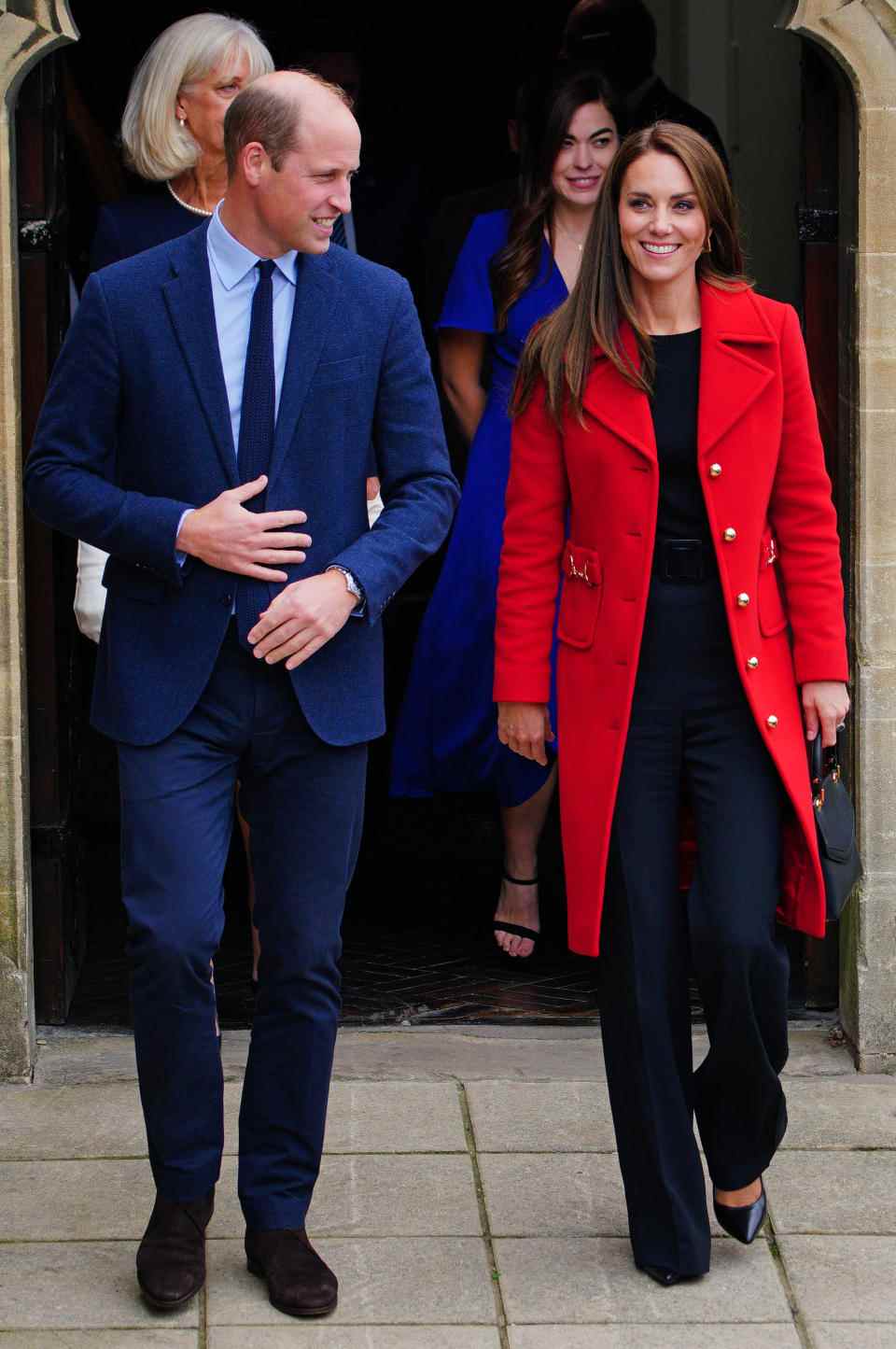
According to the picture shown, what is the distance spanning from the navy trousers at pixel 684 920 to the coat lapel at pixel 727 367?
0.94 feet

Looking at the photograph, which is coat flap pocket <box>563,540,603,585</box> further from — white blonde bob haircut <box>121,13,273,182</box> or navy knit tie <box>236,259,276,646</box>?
white blonde bob haircut <box>121,13,273,182</box>

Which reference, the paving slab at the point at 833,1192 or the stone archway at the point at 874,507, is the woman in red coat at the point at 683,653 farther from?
the stone archway at the point at 874,507

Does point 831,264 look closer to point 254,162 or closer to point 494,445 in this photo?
point 494,445

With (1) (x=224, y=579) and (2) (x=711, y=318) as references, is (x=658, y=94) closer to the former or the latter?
(2) (x=711, y=318)

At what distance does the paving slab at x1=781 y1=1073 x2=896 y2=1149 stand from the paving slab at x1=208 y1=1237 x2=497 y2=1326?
951 millimetres

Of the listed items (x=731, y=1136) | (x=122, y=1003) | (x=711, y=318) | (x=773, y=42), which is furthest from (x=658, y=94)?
(x=731, y=1136)

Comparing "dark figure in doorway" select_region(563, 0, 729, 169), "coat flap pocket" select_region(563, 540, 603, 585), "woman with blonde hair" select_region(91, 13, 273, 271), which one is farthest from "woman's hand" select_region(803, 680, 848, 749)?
"dark figure in doorway" select_region(563, 0, 729, 169)

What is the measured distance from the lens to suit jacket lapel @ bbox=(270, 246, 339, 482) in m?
4.02

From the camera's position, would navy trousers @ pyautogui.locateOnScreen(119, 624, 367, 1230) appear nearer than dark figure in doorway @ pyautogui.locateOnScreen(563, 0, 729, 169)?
Yes

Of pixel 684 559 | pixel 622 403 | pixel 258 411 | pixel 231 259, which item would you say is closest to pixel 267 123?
pixel 231 259

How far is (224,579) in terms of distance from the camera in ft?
13.2

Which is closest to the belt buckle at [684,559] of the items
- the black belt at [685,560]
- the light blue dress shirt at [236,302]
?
the black belt at [685,560]

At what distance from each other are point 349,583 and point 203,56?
74.8 inches

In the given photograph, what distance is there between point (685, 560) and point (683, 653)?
168 millimetres
